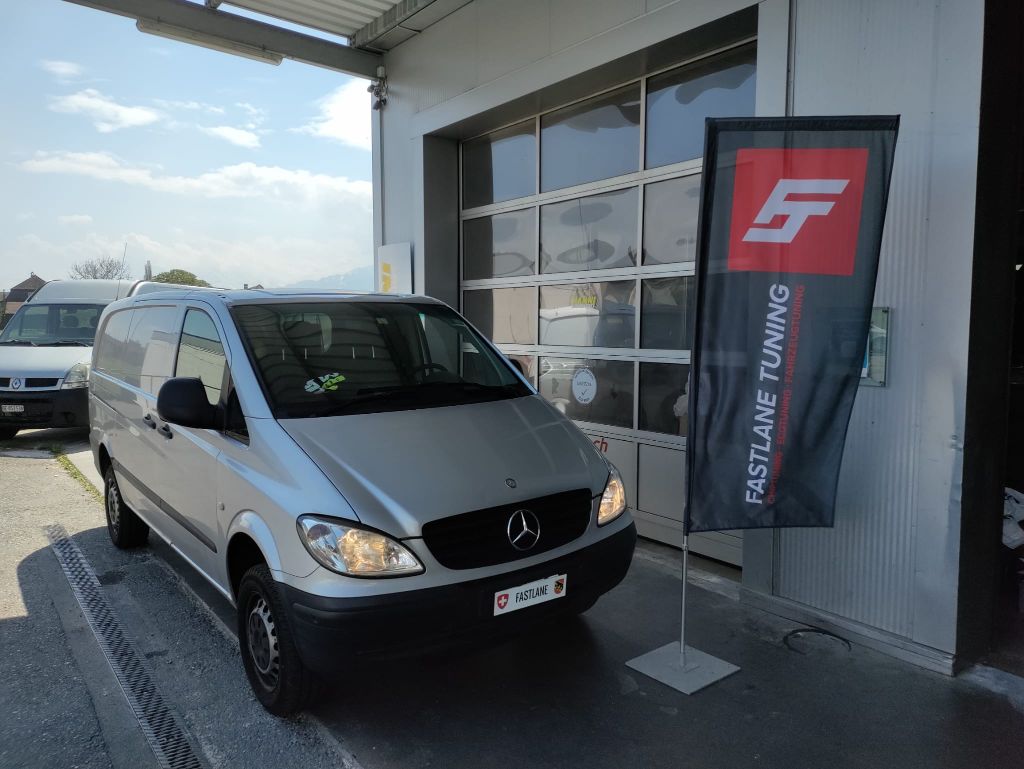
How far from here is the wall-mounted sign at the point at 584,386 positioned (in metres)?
6.00

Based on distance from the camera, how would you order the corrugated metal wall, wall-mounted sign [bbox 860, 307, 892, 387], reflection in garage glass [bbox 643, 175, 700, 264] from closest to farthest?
the corrugated metal wall → wall-mounted sign [bbox 860, 307, 892, 387] → reflection in garage glass [bbox 643, 175, 700, 264]

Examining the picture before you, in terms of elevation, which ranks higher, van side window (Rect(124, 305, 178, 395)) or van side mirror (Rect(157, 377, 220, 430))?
van side window (Rect(124, 305, 178, 395))

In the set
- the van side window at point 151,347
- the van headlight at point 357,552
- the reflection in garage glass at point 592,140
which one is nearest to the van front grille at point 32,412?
the van side window at point 151,347

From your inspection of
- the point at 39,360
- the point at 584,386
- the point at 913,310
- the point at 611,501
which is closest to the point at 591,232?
the point at 584,386

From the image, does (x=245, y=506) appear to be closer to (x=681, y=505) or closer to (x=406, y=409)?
(x=406, y=409)

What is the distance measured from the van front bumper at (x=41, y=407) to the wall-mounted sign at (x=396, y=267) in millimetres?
4513

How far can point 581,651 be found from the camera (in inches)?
147

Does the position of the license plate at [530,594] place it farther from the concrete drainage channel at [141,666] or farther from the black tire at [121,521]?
the black tire at [121,521]

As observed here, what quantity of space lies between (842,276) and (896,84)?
39.2 inches

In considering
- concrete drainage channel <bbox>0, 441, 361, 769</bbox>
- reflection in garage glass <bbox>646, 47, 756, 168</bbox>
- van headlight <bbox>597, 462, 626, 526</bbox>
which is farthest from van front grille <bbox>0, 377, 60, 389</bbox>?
van headlight <bbox>597, 462, 626, 526</bbox>

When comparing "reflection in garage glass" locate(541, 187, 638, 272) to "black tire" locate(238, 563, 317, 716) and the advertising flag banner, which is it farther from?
"black tire" locate(238, 563, 317, 716)

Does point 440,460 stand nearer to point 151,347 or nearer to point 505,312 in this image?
point 151,347

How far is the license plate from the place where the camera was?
2895 mm

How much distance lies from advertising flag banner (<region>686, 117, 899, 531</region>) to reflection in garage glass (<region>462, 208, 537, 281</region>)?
332cm
